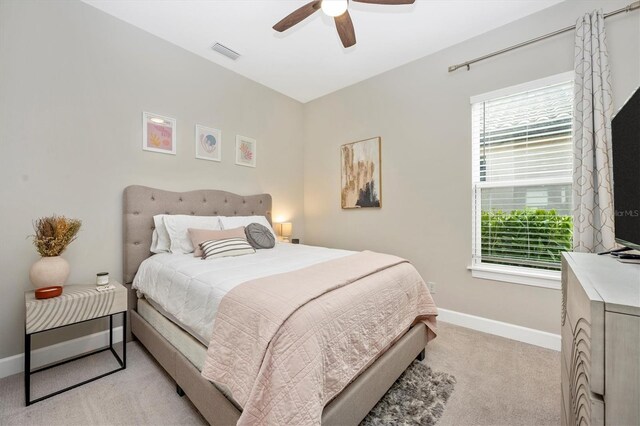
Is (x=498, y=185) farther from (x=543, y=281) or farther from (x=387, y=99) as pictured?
(x=387, y=99)

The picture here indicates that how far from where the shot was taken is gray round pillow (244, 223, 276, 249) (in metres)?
2.70

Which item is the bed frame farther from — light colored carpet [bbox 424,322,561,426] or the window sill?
the window sill

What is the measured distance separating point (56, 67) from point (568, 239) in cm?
438

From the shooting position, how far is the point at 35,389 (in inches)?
68.2

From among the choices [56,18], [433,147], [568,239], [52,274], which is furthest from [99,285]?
[568,239]

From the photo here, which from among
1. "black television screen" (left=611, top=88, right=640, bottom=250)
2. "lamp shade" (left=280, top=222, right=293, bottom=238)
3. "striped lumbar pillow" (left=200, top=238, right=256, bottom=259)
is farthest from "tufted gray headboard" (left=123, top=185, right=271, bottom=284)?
"black television screen" (left=611, top=88, right=640, bottom=250)

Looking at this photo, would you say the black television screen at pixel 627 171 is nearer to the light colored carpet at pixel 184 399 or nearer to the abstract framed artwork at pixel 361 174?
the light colored carpet at pixel 184 399

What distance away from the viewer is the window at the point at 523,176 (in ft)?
7.43

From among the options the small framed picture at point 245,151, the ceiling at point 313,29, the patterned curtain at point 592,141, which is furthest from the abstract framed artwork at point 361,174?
the patterned curtain at point 592,141

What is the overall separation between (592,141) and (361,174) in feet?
6.89

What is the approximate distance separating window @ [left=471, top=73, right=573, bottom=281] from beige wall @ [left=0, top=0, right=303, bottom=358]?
2.88 meters

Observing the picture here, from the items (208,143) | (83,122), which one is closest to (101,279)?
(83,122)

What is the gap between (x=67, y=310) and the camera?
171 centimetres

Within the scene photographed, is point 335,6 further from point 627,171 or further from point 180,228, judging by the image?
point 180,228
